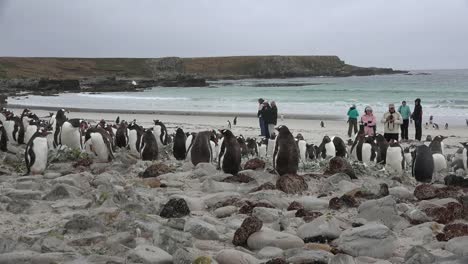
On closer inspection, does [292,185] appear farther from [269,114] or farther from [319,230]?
[269,114]

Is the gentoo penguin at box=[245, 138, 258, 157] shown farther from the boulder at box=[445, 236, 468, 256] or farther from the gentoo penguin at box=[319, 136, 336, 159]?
the boulder at box=[445, 236, 468, 256]

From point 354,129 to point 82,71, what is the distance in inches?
3683

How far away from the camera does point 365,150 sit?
12.5 meters

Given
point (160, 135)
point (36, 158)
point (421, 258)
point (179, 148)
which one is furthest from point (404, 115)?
point (421, 258)

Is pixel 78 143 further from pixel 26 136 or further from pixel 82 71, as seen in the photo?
pixel 82 71

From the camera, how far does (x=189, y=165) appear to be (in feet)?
34.2

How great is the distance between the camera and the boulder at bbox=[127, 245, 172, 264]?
4.53 metres

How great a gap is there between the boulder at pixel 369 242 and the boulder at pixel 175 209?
1.85 metres

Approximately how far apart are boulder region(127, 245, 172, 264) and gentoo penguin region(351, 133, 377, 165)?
329 inches

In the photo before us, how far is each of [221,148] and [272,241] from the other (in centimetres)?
486

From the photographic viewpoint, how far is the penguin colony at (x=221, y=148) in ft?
30.7

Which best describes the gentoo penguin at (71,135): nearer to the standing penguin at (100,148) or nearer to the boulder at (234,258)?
the standing penguin at (100,148)

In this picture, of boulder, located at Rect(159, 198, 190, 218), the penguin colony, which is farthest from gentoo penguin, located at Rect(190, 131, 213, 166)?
boulder, located at Rect(159, 198, 190, 218)

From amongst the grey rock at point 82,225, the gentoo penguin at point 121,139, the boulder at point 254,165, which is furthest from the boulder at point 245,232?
the gentoo penguin at point 121,139
